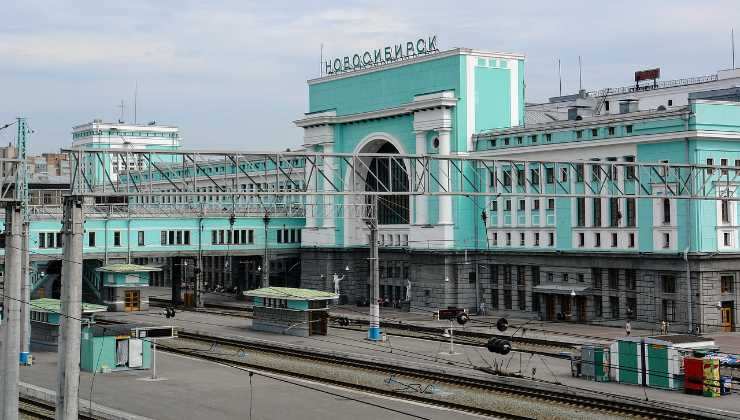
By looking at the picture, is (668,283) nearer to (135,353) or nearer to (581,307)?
(581,307)

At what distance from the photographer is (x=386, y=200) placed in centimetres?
8012

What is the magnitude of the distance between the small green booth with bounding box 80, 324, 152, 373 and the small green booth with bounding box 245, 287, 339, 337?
559 inches

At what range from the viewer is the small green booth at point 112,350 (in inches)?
1703

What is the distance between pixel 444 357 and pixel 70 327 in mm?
25633

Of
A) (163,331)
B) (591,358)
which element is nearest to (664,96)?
→ (591,358)

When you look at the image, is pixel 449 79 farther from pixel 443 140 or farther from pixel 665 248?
pixel 665 248

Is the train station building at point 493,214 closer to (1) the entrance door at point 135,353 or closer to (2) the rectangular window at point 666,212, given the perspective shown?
(2) the rectangular window at point 666,212

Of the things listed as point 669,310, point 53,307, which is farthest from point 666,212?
point 53,307

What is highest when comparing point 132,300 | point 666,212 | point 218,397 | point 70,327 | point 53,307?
point 666,212

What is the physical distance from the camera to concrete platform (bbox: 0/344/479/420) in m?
33.2

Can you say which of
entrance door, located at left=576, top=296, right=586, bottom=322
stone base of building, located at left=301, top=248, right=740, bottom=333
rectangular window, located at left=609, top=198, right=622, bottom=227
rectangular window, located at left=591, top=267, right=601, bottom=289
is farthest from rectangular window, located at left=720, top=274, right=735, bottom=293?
entrance door, located at left=576, top=296, right=586, bottom=322

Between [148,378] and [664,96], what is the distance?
63540 millimetres

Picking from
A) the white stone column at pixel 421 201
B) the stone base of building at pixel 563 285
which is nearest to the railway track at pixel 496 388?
the stone base of building at pixel 563 285

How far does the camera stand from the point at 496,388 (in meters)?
38.5
